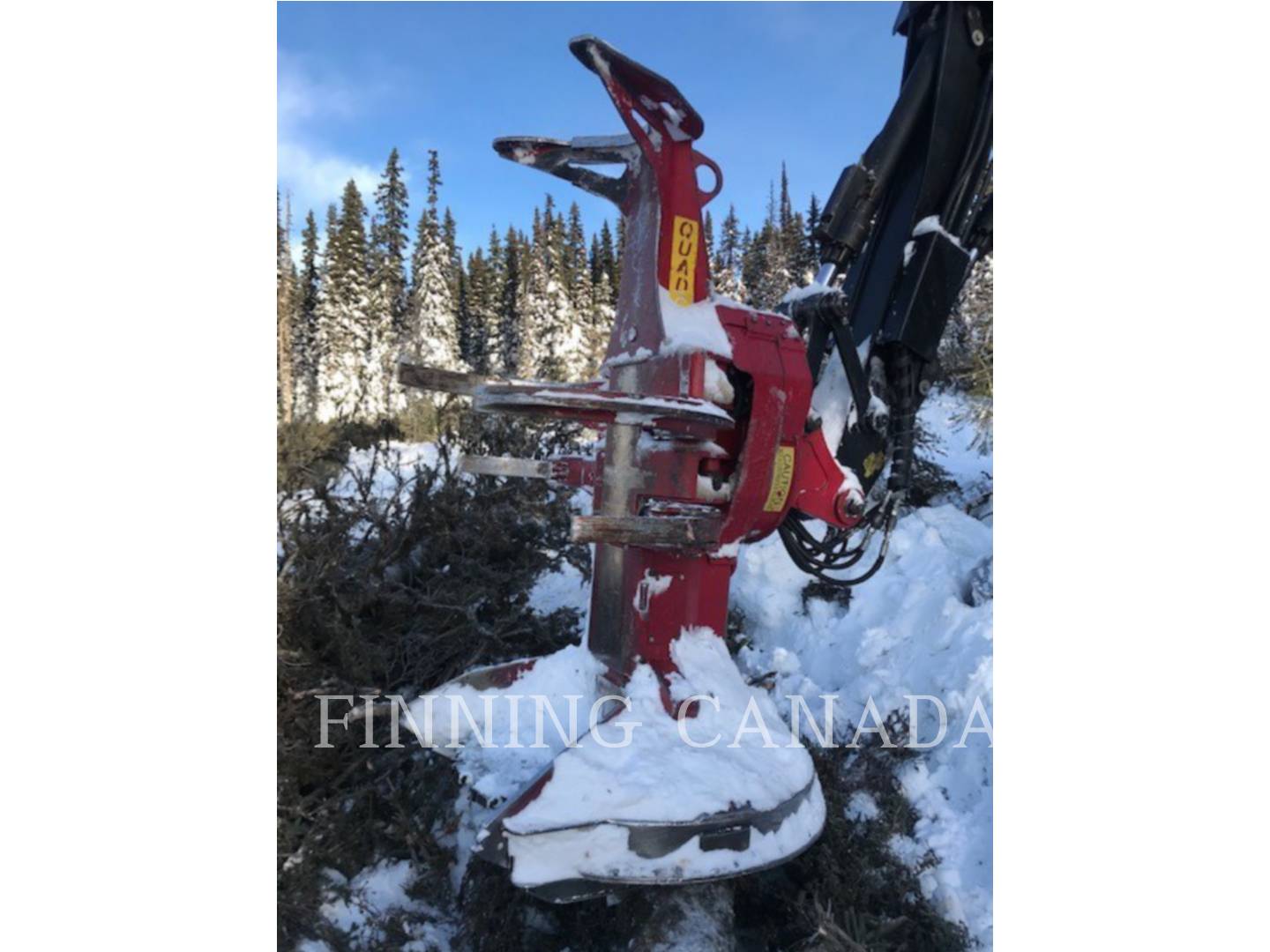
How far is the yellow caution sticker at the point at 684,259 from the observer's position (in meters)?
1.61

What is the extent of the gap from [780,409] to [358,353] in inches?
57.2

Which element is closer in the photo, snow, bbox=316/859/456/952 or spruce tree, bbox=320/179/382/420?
snow, bbox=316/859/456/952

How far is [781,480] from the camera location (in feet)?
5.42

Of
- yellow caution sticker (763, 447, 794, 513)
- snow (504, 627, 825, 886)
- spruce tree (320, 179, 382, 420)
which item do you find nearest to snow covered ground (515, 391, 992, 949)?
snow (504, 627, 825, 886)

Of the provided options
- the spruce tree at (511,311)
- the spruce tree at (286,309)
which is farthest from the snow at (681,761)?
the spruce tree at (511,311)

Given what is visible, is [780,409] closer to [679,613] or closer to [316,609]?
[679,613]

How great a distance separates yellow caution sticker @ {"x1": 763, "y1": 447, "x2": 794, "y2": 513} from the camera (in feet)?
5.37

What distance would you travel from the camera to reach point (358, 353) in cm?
238

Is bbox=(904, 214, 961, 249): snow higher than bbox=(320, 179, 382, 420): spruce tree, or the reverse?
bbox=(904, 214, 961, 249): snow

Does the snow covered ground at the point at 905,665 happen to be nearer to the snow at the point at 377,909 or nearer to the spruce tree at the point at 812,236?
the snow at the point at 377,909

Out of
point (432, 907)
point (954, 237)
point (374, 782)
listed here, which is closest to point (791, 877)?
point (432, 907)

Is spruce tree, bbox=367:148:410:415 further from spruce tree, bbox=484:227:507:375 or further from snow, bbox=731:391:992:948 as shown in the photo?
snow, bbox=731:391:992:948
